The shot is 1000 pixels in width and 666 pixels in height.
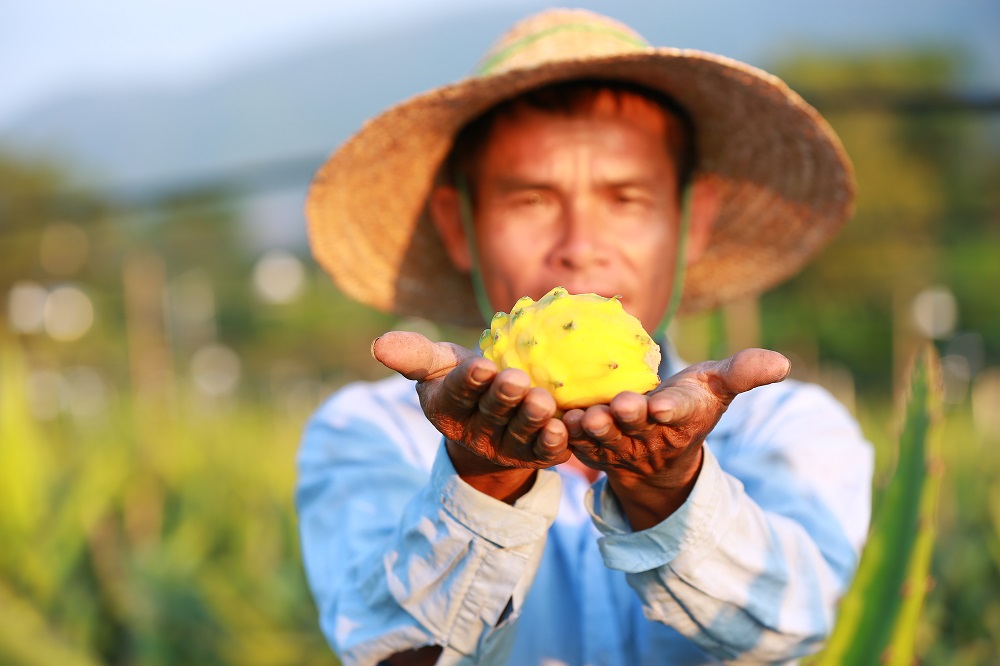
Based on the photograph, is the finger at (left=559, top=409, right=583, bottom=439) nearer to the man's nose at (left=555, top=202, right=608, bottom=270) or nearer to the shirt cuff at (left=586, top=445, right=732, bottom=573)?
the shirt cuff at (left=586, top=445, right=732, bottom=573)

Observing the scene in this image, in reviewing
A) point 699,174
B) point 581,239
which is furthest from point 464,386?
point 699,174

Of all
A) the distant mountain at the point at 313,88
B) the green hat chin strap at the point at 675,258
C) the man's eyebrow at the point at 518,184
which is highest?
the distant mountain at the point at 313,88

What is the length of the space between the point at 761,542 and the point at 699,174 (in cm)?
86

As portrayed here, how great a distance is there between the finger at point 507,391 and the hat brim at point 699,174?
0.69m

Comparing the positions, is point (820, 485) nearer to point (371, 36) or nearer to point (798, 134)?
point (798, 134)

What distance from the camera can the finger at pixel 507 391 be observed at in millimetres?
739

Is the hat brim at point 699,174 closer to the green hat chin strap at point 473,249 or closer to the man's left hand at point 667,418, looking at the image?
the green hat chin strap at point 473,249

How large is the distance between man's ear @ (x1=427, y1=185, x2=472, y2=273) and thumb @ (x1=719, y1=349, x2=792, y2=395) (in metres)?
0.86

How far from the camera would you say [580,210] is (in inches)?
52.5

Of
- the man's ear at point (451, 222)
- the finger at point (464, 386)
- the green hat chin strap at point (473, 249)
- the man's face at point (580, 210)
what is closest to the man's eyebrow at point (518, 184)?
the man's face at point (580, 210)

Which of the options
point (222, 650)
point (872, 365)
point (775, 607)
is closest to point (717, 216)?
point (775, 607)

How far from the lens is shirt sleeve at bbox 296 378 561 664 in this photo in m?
0.96

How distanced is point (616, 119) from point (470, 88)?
0.65 ft

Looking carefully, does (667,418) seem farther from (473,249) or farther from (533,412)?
(473,249)
